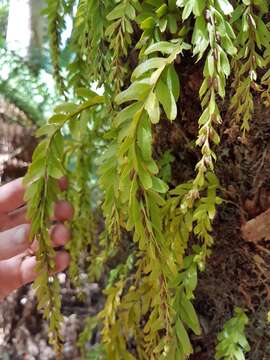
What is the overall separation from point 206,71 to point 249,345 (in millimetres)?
457

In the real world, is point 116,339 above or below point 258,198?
below

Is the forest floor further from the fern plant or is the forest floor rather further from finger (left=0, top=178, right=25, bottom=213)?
finger (left=0, top=178, right=25, bottom=213)

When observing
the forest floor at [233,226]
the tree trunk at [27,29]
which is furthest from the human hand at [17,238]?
the tree trunk at [27,29]

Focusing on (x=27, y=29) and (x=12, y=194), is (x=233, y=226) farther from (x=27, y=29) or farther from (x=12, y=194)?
(x=27, y=29)

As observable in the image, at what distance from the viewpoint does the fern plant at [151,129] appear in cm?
52

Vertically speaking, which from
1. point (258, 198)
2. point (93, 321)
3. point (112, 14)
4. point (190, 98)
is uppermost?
point (112, 14)

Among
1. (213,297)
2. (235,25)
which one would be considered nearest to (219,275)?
(213,297)

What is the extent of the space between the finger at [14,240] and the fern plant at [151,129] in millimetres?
100

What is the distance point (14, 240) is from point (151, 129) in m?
0.30

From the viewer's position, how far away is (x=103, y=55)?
679 mm

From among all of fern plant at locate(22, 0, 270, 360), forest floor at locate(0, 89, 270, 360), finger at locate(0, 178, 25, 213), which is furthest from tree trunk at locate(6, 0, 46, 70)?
forest floor at locate(0, 89, 270, 360)

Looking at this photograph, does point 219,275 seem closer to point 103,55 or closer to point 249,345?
point 249,345

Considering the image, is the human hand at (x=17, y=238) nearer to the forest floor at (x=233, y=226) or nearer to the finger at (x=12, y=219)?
the finger at (x=12, y=219)

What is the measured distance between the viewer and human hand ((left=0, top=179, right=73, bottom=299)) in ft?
2.68
